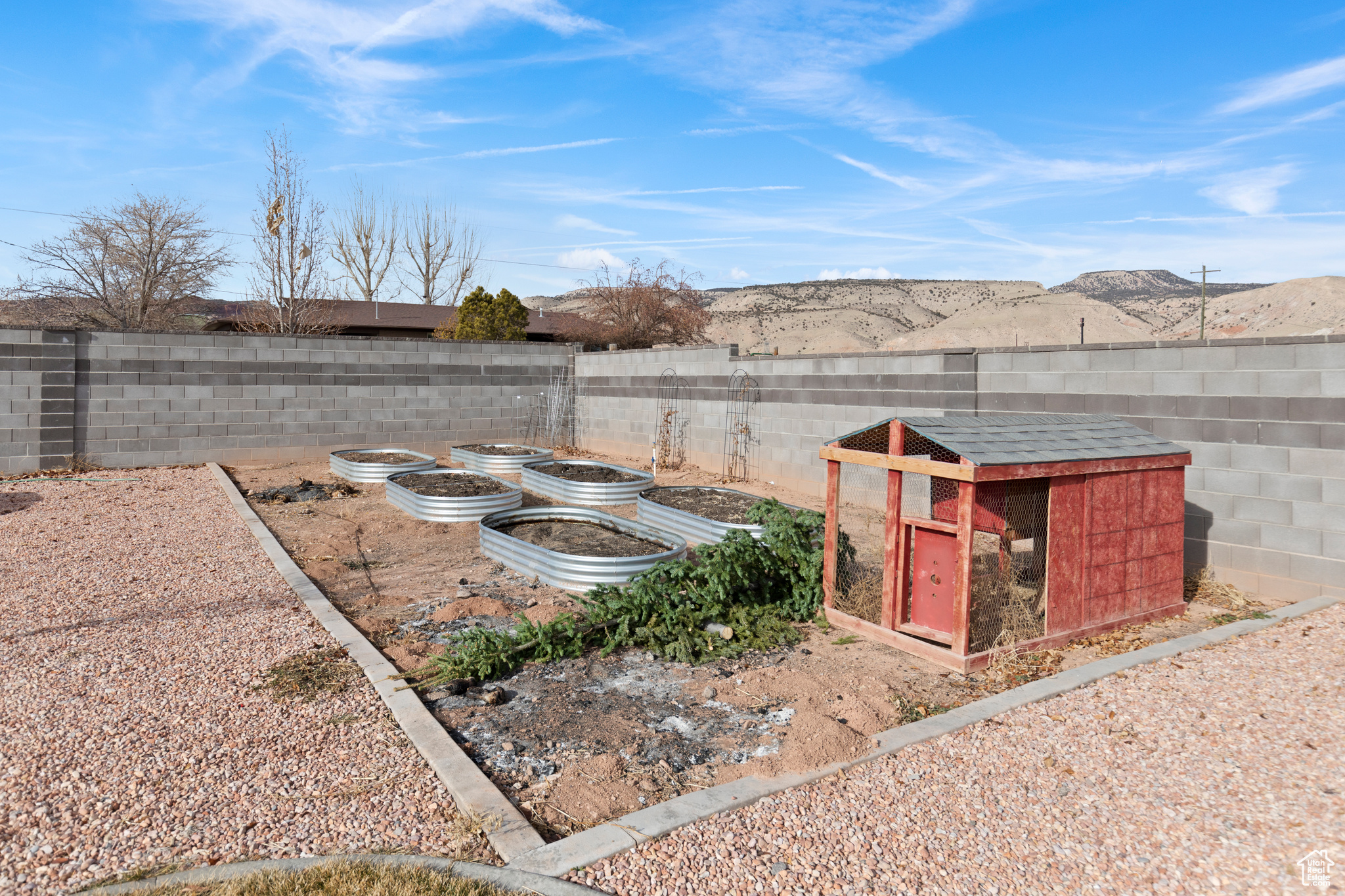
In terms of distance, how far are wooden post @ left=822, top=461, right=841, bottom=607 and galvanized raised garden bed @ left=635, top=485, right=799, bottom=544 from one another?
1.05 meters

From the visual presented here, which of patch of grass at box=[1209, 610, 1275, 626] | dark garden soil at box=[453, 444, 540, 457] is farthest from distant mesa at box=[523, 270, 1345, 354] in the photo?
patch of grass at box=[1209, 610, 1275, 626]

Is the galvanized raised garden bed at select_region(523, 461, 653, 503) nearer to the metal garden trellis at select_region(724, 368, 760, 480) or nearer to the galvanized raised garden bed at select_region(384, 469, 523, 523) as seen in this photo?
the galvanized raised garden bed at select_region(384, 469, 523, 523)

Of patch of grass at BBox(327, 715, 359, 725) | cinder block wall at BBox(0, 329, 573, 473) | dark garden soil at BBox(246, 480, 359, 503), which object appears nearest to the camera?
patch of grass at BBox(327, 715, 359, 725)

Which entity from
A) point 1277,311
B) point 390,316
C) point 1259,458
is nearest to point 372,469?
point 1259,458

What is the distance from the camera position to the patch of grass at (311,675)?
446cm

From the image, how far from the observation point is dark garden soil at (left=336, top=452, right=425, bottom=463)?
13.7m

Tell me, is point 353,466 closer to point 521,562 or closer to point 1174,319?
point 521,562

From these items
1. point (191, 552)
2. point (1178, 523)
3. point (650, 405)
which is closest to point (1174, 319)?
point (650, 405)

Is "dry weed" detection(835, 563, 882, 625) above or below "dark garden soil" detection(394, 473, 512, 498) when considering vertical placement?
below

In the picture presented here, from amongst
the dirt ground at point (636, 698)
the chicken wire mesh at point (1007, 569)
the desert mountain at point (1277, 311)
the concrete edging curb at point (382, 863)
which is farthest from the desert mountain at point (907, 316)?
the concrete edging curb at point (382, 863)

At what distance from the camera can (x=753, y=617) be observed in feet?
19.0

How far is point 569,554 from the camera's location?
22.0ft

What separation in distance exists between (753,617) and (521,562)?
2595 mm

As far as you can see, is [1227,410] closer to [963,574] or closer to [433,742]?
[963,574]
